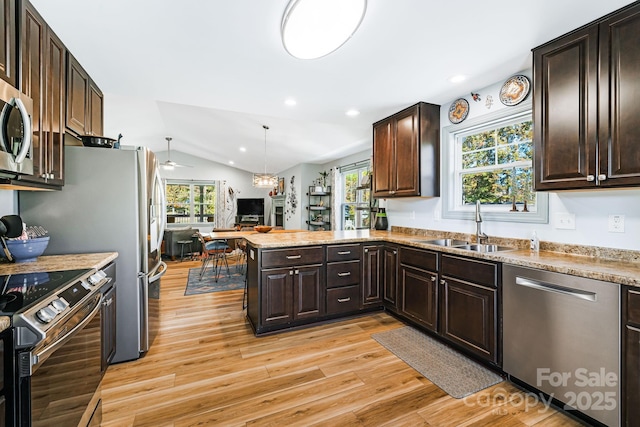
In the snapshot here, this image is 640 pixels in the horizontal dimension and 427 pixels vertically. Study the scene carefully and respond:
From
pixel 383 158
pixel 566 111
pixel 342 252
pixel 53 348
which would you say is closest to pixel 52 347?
pixel 53 348

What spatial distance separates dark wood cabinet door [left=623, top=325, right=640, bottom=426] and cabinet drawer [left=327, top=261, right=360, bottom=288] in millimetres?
2007

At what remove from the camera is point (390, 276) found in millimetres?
3123

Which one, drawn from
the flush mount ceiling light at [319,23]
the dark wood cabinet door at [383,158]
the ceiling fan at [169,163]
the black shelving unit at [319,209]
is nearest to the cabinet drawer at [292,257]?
the dark wood cabinet door at [383,158]

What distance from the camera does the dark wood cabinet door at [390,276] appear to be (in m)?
3.05

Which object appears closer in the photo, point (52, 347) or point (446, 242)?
point (52, 347)

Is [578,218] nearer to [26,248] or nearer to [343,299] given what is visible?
[343,299]

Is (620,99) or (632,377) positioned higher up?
(620,99)

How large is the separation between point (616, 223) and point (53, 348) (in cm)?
311

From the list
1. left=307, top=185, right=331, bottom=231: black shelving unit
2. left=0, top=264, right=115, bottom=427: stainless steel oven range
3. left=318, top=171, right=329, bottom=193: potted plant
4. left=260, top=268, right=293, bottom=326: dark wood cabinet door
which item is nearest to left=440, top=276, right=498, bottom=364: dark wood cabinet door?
left=260, top=268, right=293, bottom=326: dark wood cabinet door

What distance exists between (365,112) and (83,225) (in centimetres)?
296

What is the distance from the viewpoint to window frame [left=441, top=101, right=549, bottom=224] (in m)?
2.37

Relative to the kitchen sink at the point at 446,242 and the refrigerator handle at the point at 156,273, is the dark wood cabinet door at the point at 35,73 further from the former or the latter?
the kitchen sink at the point at 446,242

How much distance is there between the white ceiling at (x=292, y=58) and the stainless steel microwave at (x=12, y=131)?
715 mm

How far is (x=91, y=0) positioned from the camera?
5.35 ft
